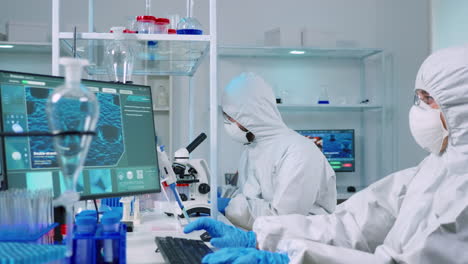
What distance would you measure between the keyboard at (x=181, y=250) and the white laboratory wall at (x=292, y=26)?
2959mm

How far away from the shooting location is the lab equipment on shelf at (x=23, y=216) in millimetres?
979

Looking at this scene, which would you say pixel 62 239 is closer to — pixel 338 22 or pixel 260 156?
pixel 260 156

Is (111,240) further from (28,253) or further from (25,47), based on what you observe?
(25,47)

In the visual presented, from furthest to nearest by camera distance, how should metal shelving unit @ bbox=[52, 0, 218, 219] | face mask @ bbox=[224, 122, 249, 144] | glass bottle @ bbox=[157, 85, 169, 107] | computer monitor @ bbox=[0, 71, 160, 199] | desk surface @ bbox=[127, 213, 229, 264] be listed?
glass bottle @ bbox=[157, 85, 169, 107]
face mask @ bbox=[224, 122, 249, 144]
metal shelving unit @ bbox=[52, 0, 218, 219]
desk surface @ bbox=[127, 213, 229, 264]
computer monitor @ bbox=[0, 71, 160, 199]

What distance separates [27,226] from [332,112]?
4082 millimetres

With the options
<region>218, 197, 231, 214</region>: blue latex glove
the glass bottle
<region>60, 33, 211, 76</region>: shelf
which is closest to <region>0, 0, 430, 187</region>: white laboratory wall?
the glass bottle

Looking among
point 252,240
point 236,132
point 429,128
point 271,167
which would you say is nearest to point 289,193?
point 271,167

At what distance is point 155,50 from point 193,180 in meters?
0.60

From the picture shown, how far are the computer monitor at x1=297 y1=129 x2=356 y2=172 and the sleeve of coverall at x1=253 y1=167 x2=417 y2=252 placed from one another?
2906 mm

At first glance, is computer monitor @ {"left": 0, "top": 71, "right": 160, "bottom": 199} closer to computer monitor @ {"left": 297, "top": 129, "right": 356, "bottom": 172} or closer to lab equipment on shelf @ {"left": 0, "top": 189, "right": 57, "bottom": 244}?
lab equipment on shelf @ {"left": 0, "top": 189, "right": 57, "bottom": 244}

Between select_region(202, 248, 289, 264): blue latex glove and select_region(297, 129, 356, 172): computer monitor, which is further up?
select_region(297, 129, 356, 172): computer monitor

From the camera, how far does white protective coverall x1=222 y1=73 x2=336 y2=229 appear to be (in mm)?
2492

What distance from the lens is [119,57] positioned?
1.96 metres

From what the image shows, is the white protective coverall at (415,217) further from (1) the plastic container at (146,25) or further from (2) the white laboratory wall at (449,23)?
(2) the white laboratory wall at (449,23)
